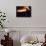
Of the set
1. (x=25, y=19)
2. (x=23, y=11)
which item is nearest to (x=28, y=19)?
(x=25, y=19)

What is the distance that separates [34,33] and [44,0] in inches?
42.7

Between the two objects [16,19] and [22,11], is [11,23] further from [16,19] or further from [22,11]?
[22,11]

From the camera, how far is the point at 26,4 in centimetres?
449

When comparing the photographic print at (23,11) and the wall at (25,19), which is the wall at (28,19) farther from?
the photographic print at (23,11)

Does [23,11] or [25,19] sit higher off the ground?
[23,11]

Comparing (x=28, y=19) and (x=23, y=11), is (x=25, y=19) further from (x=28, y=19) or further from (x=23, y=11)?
(x=23, y=11)

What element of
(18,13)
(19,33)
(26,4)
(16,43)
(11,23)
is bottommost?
(16,43)

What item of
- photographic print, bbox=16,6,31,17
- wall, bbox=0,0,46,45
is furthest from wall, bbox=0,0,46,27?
photographic print, bbox=16,6,31,17

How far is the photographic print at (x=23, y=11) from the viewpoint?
4.50 meters

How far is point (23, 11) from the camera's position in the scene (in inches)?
178

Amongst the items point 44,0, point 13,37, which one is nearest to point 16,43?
point 13,37

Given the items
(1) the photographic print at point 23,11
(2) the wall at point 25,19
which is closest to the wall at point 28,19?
(2) the wall at point 25,19

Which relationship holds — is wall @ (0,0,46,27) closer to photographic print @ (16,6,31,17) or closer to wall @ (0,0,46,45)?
wall @ (0,0,46,45)

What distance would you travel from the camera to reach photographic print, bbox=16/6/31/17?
450cm
